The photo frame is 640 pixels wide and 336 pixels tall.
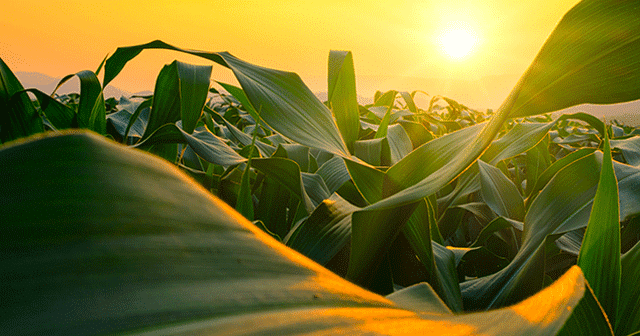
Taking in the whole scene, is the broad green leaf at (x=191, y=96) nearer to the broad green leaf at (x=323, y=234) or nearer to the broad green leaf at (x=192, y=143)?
the broad green leaf at (x=192, y=143)

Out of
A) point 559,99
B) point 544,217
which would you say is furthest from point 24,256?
point 544,217

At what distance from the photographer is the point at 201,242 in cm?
11

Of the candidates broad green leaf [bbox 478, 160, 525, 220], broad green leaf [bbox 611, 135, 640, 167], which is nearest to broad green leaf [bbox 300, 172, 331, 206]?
broad green leaf [bbox 478, 160, 525, 220]

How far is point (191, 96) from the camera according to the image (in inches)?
18.8

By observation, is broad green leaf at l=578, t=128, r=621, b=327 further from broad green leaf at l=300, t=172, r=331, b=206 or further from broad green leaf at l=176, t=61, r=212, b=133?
broad green leaf at l=176, t=61, r=212, b=133

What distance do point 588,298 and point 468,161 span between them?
9 cm

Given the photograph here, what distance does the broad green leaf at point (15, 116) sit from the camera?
465 millimetres

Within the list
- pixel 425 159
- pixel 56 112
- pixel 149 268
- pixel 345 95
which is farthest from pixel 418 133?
pixel 149 268

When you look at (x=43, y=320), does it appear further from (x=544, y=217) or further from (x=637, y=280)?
(x=544, y=217)

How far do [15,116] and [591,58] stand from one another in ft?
2.00

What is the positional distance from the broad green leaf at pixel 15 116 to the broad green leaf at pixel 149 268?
0.47m

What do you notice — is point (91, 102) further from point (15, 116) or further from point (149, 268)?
point (149, 268)

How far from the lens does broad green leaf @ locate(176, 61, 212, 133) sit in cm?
47

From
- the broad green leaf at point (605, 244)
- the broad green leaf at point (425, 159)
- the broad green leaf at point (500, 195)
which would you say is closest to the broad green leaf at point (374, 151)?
the broad green leaf at point (500, 195)
